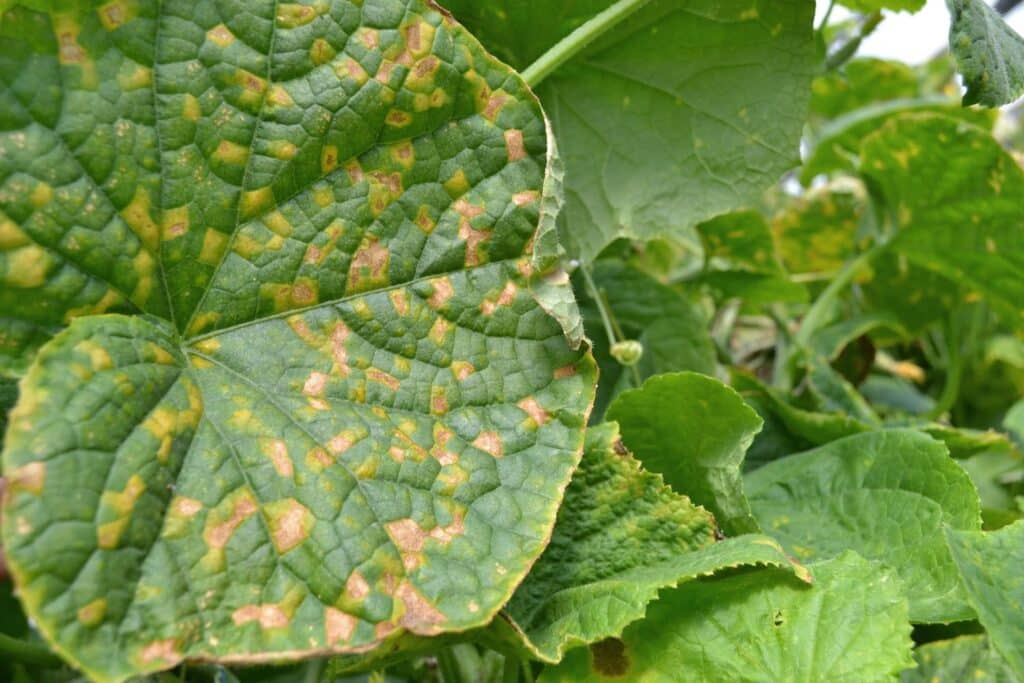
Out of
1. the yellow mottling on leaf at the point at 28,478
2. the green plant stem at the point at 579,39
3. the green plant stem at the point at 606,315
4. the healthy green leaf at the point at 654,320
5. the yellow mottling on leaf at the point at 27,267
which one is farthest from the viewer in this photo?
the healthy green leaf at the point at 654,320

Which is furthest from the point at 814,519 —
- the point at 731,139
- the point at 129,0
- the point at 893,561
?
the point at 129,0

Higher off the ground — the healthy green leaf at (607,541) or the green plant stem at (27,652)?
the healthy green leaf at (607,541)

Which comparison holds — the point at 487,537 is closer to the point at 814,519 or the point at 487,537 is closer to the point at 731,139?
the point at 814,519

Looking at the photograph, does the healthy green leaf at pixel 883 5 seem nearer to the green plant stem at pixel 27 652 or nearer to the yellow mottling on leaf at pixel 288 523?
the yellow mottling on leaf at pixel 288 523

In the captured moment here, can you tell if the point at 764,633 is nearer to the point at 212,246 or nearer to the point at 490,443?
the point at 490,443

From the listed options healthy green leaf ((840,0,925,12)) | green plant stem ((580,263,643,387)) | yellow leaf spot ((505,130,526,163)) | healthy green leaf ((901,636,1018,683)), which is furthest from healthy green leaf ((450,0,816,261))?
healthy green leaf ((901,636,1018,683))

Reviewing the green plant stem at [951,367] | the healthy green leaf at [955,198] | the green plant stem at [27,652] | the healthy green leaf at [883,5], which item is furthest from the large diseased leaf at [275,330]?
the green plant stem at [951,367]

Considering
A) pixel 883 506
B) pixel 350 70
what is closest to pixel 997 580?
pixel 883 506
